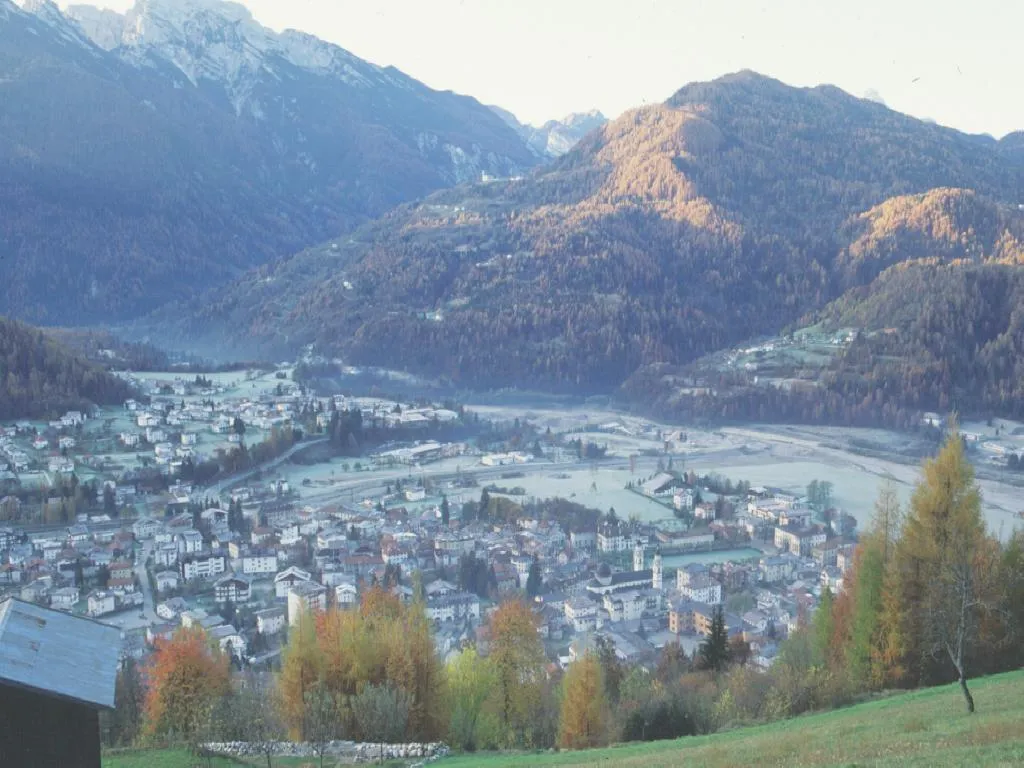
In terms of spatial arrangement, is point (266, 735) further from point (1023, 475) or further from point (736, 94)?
point (736, 94)

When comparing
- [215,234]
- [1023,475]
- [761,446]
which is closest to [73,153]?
[215,234]

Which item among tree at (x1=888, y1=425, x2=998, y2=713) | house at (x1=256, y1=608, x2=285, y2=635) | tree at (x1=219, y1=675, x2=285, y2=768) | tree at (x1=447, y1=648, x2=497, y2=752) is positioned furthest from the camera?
house at (x1=256, y1=608, x2=285, y2=635)

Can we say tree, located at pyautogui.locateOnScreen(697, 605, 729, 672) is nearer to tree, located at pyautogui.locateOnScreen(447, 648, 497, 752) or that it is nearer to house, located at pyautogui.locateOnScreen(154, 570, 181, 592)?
tree, located at pyautogui.locateOnScreen(447, 648, 497, 752)

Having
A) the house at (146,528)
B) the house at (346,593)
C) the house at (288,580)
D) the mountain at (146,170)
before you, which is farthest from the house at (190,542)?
the mountain at (146,170)

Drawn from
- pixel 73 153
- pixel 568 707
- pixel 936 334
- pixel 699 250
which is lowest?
pixel 568 707

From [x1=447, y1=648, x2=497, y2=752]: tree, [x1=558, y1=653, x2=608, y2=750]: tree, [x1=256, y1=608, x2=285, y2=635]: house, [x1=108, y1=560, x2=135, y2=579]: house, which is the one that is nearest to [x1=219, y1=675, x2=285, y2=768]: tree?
[x1=447, y1=648, x2=497, y2=752]: tree

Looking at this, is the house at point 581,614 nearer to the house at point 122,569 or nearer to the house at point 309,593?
the house at point 309,593
